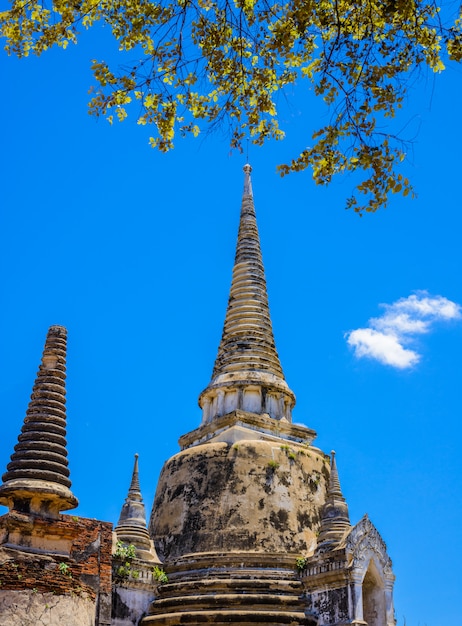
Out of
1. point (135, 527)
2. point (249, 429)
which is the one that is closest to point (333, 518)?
point (249, 429)

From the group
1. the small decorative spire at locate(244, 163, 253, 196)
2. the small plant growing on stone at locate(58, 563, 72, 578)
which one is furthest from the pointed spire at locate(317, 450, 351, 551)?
the small decorative spire at locate(244, 163, 253, 196)

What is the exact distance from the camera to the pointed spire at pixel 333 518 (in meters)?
18.6

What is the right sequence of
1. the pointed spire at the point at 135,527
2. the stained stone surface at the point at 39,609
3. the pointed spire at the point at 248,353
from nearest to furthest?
the stained stone surface at the point at 39,609, the pointed spire at the point at 135,527, the pointed spire at the point at 248,353

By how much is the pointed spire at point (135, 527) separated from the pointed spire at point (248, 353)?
14.0 feet

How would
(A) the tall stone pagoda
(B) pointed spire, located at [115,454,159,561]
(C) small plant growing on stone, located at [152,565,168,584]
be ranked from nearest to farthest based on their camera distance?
1. (A) the tall stone pagoda
2. (C) small plant growing on stone, located at [152,565,168,584]
3. (B) pointed spire, located at [115,454,159,561]

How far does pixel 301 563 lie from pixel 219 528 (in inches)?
94.0

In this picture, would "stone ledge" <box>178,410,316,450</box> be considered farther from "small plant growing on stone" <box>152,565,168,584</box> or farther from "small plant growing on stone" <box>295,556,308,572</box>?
"small plant growing on stone" <box>152,565,168,584</box>

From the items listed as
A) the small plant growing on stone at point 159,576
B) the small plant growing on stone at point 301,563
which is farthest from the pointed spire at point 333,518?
the small plant growing on stone at point 159,576

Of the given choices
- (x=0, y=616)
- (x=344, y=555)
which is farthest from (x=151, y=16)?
(x=344, y=555)

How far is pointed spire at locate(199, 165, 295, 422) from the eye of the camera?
23297 mm

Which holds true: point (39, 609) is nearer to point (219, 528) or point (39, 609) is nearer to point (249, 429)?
point (219, 528)

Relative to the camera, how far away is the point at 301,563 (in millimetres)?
18562

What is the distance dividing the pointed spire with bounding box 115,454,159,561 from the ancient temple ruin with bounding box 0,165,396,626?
0.04 meters

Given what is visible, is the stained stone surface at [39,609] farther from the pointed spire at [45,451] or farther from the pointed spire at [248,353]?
the pointed spire at [248,353]
